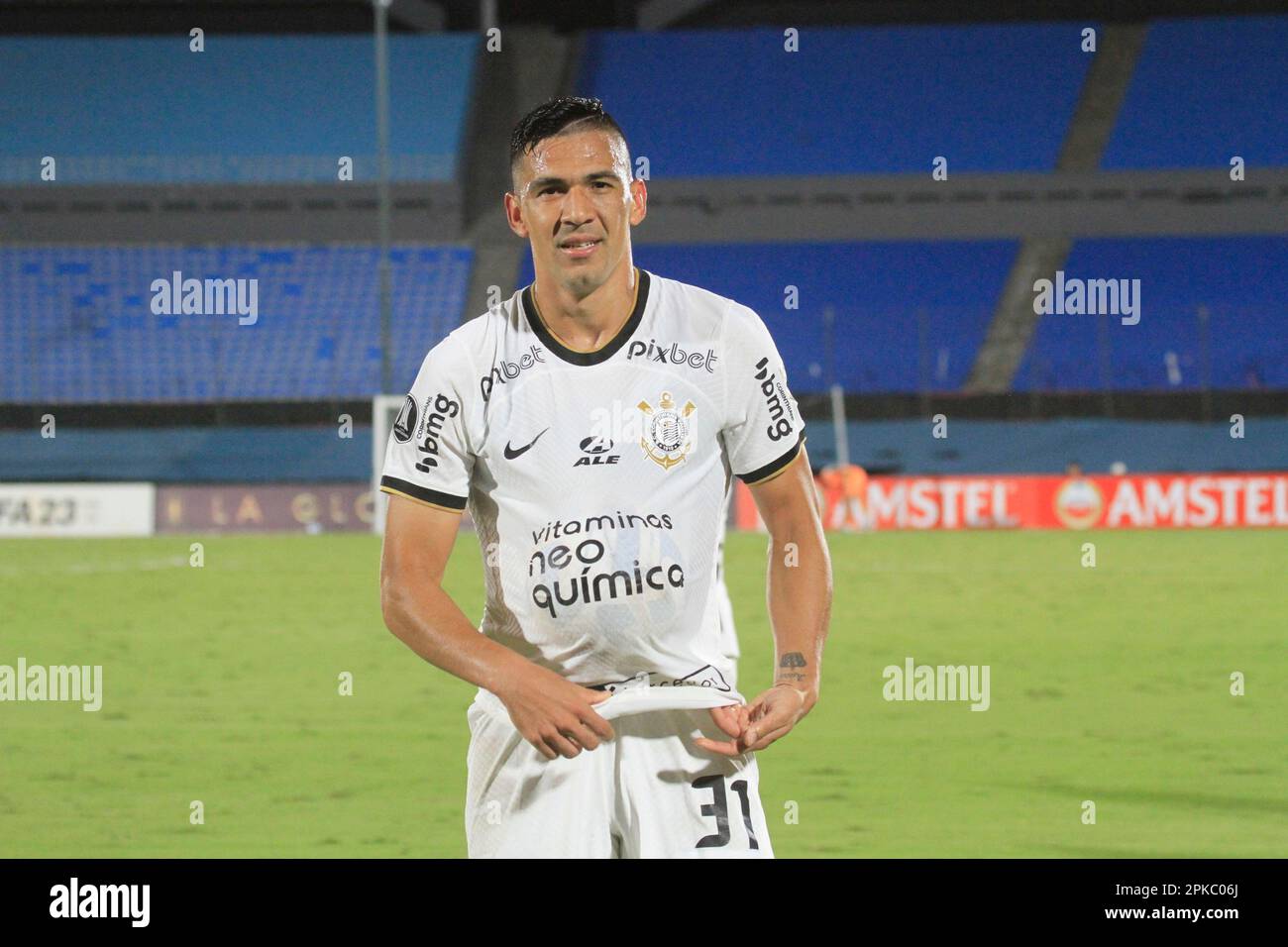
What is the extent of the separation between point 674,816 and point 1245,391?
30703 mm

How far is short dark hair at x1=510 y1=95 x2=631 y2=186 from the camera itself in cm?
336

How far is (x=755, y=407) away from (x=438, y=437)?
609 millimetres

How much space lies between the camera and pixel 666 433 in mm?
3412

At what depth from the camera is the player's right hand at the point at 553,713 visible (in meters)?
3.27

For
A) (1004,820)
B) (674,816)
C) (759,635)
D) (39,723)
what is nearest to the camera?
(674,816)

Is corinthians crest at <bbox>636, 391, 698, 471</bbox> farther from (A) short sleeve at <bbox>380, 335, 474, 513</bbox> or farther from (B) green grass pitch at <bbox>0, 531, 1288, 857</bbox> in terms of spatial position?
(B) green grass pitch at <bbox>0, 531, 1288, 857</bbox>

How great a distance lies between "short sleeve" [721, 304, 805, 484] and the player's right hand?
0.56 m

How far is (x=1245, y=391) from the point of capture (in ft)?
106

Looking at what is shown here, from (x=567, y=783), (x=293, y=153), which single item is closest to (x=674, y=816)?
(x=567, y=783)

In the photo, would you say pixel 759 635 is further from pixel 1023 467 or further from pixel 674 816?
pixel 1023 467

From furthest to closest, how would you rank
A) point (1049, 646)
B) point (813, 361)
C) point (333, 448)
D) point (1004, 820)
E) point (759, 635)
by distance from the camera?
point (813, 361), point (333, 448), point (759, 635), point (1049, 646), point (1004, 820)
